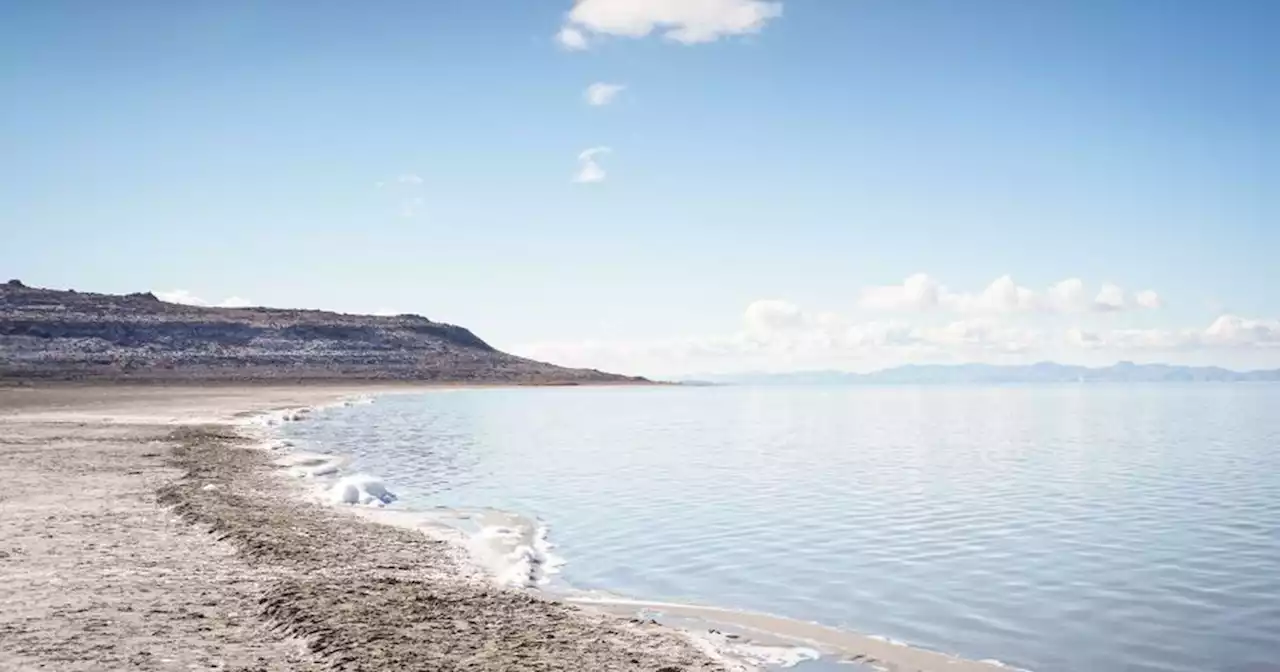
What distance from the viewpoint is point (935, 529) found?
21.5m

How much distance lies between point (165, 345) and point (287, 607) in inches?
6598

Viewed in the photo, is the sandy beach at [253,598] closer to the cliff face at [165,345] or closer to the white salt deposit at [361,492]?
the white salt deposit at [361,492]

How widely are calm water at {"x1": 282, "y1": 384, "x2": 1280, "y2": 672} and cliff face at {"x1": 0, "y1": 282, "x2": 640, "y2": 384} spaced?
362 feet

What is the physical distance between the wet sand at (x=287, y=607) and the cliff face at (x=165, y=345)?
12383 cm

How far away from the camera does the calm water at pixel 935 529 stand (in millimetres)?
13633

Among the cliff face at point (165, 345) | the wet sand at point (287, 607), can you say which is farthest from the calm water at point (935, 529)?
the cliff face at point (165, 345)

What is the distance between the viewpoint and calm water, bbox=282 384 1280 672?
1363 cm

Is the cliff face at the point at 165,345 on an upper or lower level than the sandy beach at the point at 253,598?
upper

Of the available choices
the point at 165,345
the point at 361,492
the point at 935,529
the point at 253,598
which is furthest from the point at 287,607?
the point at 165,345

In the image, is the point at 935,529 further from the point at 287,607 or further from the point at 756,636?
the point at 287,607

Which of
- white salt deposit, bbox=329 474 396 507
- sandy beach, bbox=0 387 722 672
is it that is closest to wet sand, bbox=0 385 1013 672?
sandy beach, bbox=0 387 722 672

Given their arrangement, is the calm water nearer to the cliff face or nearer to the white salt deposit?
the white salt deposit

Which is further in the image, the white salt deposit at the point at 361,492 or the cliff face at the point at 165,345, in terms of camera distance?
the cliff face at the point at 165,345

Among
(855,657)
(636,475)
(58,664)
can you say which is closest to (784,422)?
(636,475)
